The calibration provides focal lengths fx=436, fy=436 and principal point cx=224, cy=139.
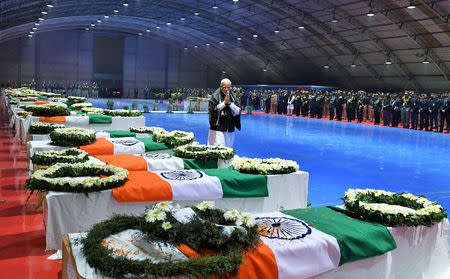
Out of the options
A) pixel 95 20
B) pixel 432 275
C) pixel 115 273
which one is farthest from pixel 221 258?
pixel 95 20

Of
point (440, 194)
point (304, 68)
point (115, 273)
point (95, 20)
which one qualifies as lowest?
point (440, 194)

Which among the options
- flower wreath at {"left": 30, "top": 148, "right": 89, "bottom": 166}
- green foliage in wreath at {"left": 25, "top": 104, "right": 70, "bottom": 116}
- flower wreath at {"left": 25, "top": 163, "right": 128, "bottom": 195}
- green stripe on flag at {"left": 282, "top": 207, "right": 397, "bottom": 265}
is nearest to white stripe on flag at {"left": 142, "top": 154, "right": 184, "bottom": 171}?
flower wreath at {"left": 30, "top": 148, "right": 89, "bottom": 166}

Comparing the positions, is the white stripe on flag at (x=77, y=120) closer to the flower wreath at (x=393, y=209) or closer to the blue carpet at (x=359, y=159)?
the blue carpet at (x=359, y=159)

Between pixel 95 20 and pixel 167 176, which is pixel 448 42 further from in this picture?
pixel 95 20

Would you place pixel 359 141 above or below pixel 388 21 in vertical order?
below

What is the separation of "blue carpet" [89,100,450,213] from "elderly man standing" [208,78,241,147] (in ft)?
6.10

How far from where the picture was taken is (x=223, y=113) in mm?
7965

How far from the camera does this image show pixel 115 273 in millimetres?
2379

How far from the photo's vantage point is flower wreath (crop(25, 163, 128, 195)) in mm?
4227

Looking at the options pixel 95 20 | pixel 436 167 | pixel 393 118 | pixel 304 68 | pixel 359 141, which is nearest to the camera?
pixel 436 167

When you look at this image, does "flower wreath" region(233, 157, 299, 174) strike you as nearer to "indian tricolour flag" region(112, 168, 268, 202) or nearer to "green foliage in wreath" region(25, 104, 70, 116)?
"indian tricolour flag" region(112, 168, 268, 202)

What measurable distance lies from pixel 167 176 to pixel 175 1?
32648 mm

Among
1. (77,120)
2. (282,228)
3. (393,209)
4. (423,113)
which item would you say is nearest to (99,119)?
(77,120)

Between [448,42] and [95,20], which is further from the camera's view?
[95,20]
